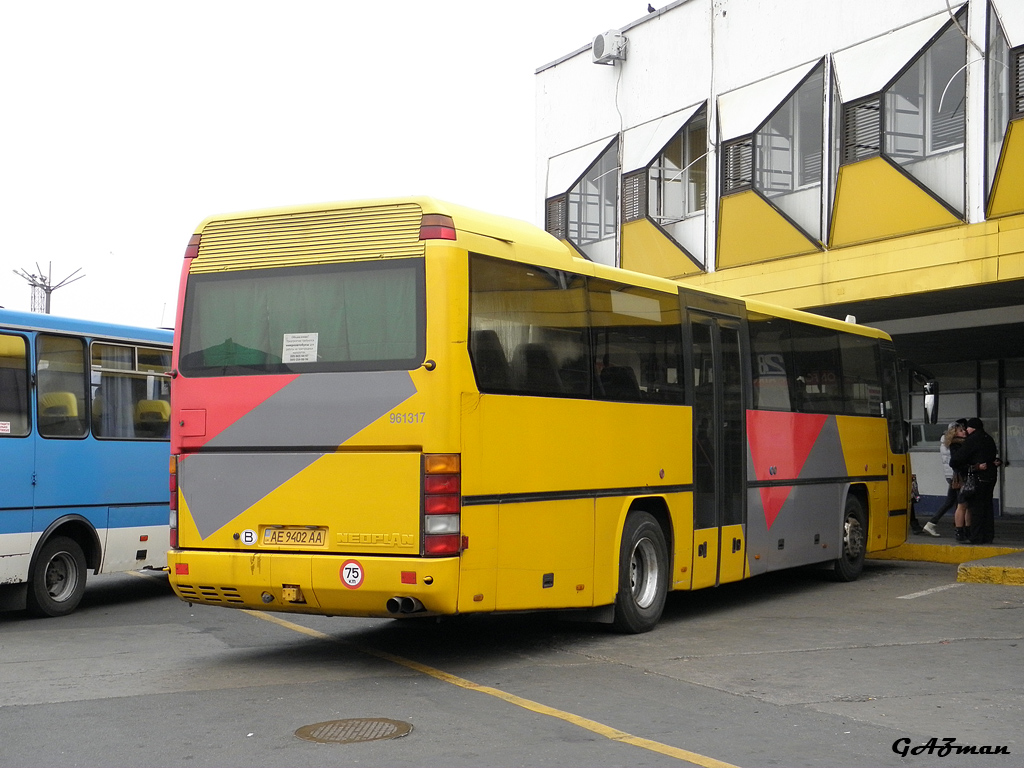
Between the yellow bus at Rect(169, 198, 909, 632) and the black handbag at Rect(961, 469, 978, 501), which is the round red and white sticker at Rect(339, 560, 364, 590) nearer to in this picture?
the yellow bus at Rect(169, 198, 909, 632)

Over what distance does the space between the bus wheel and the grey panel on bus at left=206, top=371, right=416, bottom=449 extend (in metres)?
3.99

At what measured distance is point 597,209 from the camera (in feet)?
77.4

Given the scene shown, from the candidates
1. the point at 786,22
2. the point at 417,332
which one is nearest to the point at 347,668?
the point at 417,332

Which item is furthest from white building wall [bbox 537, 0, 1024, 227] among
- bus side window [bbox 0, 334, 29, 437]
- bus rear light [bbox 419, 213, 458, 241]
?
bus side window [bbox 0, 334, 29, 437]

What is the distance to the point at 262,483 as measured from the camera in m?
8.95

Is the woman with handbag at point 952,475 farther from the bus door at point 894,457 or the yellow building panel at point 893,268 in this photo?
the yellow building panel at point 893,268

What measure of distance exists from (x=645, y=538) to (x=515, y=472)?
2107 mm

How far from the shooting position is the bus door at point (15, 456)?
1156 centimetres

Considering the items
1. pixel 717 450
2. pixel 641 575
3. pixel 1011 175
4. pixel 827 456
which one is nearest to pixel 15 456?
pixel 641 575

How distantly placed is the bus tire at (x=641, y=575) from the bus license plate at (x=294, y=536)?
268cm

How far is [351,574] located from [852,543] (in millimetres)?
8329

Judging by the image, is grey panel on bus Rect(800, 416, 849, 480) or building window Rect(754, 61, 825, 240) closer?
grey panel on bus Rect(800, 416, 849, 480)

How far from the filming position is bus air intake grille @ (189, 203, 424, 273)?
8.74 meters

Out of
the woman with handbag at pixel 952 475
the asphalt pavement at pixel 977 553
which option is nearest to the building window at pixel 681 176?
the woman with handbag at pixel 952 475
